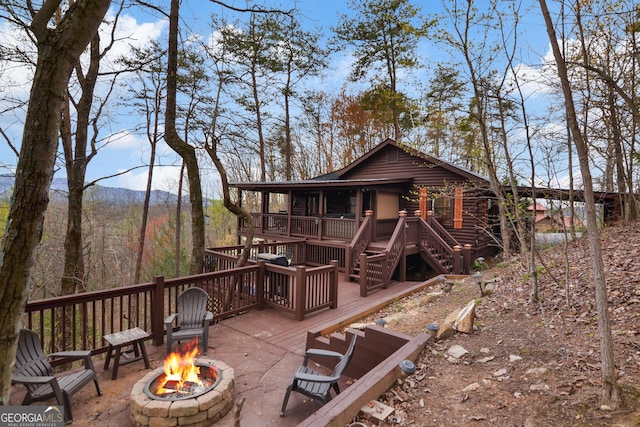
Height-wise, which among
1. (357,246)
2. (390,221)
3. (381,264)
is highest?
(390,221)

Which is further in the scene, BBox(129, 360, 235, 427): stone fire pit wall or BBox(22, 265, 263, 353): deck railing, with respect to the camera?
BBox(22, 265, 263, 353): deck railing

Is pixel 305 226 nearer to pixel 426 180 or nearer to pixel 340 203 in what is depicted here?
pixel 340 203

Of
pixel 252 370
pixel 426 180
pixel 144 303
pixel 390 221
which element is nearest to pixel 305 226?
pixel 390 221

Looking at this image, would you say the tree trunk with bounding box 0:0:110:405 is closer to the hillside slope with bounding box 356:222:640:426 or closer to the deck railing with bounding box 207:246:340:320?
the hillside slope with bounding box 356:222:640:426

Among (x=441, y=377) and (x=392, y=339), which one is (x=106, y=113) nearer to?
(x=392, y=339)

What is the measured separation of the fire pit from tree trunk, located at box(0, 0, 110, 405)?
59.3 inches

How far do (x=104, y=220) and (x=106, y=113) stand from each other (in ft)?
23.7

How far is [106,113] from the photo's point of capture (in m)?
10.0

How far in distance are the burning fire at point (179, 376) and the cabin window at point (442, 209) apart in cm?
1189

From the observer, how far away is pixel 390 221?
11.9 m

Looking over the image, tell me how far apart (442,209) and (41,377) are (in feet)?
43.7

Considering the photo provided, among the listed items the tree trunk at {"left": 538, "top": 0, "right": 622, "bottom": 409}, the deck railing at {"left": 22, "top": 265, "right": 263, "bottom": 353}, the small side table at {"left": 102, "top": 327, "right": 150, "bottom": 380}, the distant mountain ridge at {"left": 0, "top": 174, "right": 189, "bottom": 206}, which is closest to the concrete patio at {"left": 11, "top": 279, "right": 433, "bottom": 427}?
the small side table at {"left": 102, "top": 327, "right": 150, "bottom": 380}

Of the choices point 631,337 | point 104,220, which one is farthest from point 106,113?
point 631,337

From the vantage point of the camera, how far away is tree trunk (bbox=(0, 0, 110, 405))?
5.64 feet
